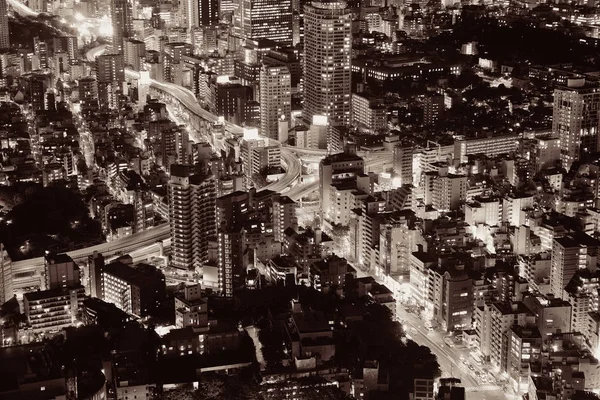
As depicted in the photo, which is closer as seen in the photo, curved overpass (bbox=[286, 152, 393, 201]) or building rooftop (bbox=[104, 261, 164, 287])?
building rooftop (bbox=[104, 261, 164, 287])

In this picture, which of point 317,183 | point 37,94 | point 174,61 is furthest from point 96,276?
point 174,61

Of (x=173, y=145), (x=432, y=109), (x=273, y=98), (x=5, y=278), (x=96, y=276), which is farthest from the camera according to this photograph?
(x=432, y=109)

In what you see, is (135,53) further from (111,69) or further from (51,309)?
(51,309)

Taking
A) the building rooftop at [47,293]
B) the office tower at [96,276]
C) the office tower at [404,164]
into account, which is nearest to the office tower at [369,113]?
the office tower at [404,164]

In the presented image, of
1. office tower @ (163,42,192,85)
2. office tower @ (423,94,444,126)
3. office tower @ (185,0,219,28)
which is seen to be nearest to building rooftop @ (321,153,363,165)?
office tower @ (423,94,444,126)

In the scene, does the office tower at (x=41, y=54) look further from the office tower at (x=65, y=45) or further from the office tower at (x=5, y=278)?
the office tower at (x=5, y=278)

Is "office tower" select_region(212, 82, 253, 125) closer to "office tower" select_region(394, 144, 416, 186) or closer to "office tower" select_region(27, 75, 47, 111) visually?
"office tower" select_region(27, 75, 47, 111)
